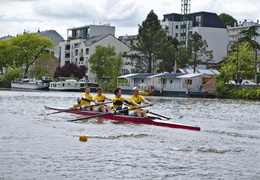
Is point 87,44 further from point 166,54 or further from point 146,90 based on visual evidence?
point 146,90

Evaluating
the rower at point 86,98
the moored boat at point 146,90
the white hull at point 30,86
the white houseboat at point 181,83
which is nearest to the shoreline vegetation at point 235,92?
the white houseboat at point 181,83

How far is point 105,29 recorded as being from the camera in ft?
432

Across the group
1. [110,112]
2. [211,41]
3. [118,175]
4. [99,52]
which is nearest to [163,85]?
[99,52]

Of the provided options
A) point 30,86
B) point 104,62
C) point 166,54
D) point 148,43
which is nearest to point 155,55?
point 166,54

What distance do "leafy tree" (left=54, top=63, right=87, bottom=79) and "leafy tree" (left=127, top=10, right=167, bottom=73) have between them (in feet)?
96.5

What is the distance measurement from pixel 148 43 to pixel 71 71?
3584 centimetres

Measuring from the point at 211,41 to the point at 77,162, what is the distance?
108 m

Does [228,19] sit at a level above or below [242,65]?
above

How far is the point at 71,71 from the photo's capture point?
361 ft

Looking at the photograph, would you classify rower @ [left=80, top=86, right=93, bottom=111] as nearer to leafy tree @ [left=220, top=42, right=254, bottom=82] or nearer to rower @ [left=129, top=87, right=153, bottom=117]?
rower @ [left=129, top=87, right=153, bottom=117]

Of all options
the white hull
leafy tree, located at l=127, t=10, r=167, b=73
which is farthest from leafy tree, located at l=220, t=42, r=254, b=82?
the white hull

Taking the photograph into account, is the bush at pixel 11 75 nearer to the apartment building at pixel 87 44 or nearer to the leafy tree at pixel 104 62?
the apartment building at pixel 87 44

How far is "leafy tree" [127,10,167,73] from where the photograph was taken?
78.2 m

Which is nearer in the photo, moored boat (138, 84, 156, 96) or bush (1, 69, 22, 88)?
moored boat (138, 84, 156, 96)
